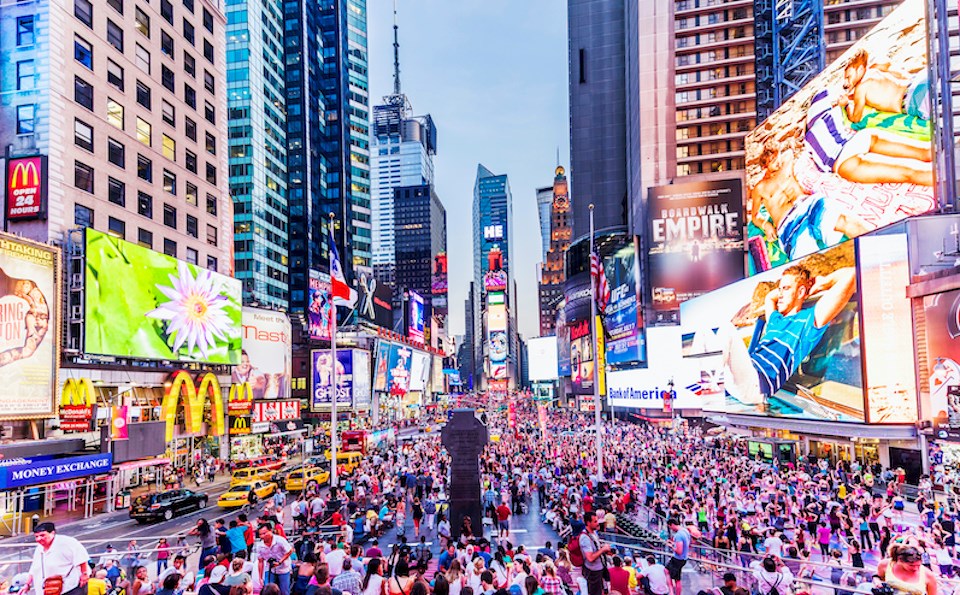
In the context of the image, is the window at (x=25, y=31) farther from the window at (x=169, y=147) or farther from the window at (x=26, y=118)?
the window at (x=169, y=147)

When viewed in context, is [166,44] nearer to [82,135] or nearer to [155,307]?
[82,135]

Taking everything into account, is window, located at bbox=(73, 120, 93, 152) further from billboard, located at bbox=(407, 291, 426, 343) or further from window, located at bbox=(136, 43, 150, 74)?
billboard, located at bbox=(407, 291, 426, 343)

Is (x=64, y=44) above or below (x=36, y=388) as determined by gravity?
above

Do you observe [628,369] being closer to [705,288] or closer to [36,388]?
[705,288]

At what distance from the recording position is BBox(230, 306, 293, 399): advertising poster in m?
64.4

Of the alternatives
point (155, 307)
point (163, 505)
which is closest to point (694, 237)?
point (155, 307)

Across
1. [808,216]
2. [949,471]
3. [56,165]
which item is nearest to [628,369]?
[808,216]

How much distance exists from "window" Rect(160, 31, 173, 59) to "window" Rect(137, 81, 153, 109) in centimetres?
415

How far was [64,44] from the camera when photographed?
40.2m

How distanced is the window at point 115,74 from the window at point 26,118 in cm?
629

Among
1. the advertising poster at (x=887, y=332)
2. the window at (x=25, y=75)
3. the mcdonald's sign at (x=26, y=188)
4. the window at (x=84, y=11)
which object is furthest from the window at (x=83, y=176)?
the advertising poster at (x=887, y=332)

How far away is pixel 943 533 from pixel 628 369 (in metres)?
70.3

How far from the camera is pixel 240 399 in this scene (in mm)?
56094

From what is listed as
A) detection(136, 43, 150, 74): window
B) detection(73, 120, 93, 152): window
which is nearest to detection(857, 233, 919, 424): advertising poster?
detection(73, 120, 93, 152): window
